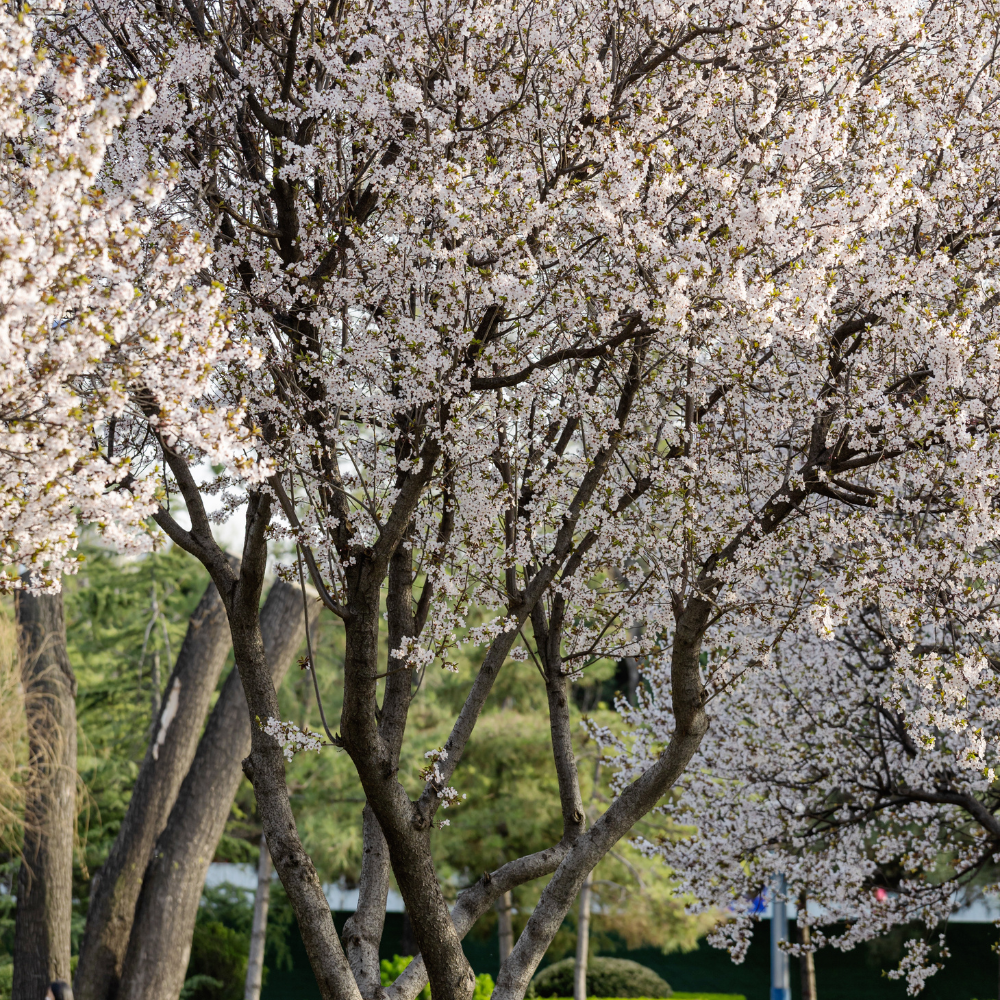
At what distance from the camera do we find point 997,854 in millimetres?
7852

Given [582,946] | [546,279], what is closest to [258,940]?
[582,946]

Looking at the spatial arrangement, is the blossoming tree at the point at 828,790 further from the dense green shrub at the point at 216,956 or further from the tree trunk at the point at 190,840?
the dense green shrub at the point at 216,956

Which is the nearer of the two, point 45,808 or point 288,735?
point 288,735

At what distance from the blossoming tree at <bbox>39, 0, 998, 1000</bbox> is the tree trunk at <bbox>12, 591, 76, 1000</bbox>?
5.63m

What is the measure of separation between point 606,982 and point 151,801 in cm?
914

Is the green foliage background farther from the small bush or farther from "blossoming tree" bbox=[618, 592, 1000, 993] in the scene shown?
"blossoming tree" bbox=[618, 592, 1000, 993]

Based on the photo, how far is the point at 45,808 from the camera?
32.9ft

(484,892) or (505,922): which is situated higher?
(505,922)

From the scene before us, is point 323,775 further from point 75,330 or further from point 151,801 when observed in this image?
point 75,330

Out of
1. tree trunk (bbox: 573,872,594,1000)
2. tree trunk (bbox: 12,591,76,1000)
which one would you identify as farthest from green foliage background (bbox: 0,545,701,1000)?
tree trunk (bbox: 12,591,76,1000)

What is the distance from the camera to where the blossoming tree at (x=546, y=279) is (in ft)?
14.1

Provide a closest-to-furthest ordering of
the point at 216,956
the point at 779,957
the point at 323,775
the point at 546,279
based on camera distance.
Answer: the point at 546,279
the point at 779,957
the point at 216,956
the point at 323,775

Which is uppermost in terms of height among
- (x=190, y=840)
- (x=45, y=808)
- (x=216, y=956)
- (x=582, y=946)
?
(x=45, y=808)

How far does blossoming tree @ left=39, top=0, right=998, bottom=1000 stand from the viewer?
Result: 4309mm
